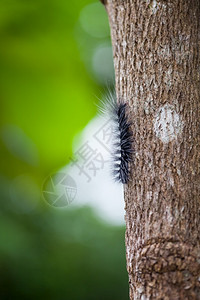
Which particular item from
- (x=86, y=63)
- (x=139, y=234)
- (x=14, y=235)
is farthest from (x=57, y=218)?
(x=139, y=234)

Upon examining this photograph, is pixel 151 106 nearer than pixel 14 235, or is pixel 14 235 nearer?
pixel 151 106

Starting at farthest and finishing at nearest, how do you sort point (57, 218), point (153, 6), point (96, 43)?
point (57, 218) < point (96, 43) < point (153, 6)

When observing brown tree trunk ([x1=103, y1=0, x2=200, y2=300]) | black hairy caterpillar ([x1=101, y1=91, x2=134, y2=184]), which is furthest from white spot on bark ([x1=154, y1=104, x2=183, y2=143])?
black hairy caterpillar ([x1=101, y1=91, x2=134, y2=184])

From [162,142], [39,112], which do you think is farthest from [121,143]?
[39,112]

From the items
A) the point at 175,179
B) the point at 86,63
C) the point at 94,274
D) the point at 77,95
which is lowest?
the point at 94,274

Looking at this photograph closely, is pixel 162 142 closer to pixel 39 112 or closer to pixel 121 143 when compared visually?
pixel 121 143

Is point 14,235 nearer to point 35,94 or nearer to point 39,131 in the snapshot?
point 39,131

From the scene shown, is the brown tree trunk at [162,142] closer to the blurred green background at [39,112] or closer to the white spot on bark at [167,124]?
the white spot on bark at [167,124]

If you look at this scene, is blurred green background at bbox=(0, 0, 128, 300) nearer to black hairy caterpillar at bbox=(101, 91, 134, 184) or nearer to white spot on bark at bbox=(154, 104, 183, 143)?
black hairy caterpillar at bbox=(101, 91, 134, 184)
